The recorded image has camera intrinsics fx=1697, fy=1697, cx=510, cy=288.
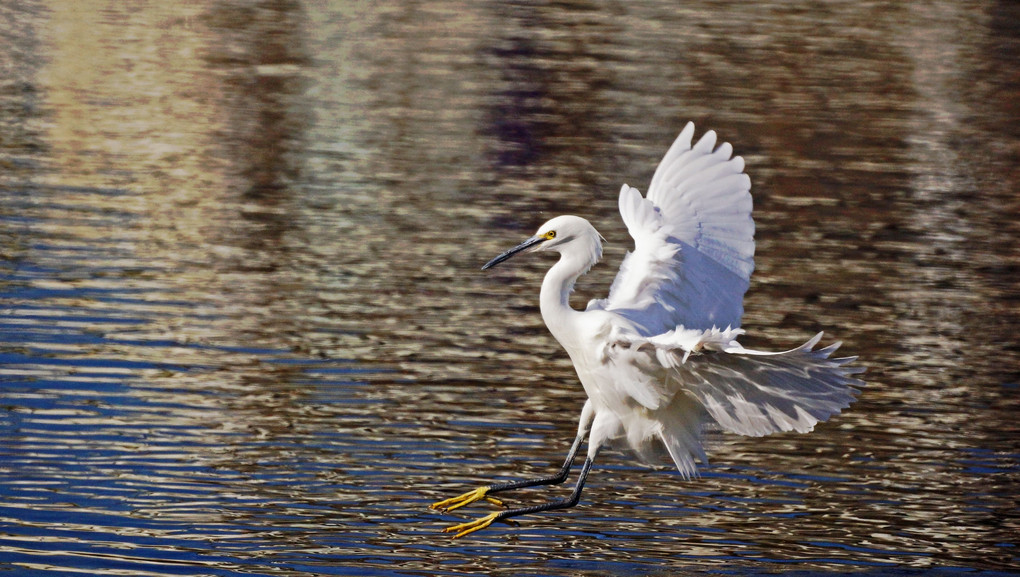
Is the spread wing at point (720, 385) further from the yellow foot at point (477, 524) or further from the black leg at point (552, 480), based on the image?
the yellow foot at point (477, 524)

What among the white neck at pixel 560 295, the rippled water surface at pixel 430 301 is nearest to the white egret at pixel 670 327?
the white neck at pixel 560 295

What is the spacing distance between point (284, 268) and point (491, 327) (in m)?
2.26

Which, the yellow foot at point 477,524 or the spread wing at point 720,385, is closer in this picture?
the spread wing at point 720,385

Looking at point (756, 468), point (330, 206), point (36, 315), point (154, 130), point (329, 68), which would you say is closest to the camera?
point (756, 468)

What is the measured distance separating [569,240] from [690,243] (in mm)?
708

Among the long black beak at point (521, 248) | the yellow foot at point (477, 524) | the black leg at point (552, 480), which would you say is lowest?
the yellow foot at point (477, 524)

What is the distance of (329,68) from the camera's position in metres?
25.7

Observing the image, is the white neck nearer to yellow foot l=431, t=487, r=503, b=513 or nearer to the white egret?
the white egret

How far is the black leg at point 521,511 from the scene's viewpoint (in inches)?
344

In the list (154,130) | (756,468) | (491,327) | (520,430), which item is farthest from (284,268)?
(154,130)

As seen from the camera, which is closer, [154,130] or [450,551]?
[450,551]

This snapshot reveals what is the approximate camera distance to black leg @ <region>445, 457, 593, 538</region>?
873cm

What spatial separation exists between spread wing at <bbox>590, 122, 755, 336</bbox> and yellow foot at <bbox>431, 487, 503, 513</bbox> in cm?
118

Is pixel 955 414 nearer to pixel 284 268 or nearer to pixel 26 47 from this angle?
pixel 284 268
